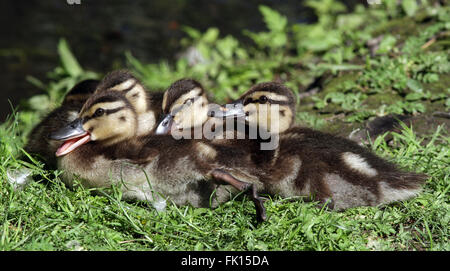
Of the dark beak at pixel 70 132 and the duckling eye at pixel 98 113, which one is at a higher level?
the duckling eye at pixel 98 113

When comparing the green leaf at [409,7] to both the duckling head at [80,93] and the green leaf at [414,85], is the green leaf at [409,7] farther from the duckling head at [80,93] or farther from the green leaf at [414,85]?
the duckling head at [80,93]

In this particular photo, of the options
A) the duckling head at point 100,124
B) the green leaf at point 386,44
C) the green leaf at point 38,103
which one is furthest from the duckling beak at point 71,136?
the green leaf at point 386,44

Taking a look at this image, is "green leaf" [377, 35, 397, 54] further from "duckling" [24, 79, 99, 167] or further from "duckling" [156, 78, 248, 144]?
"duckling" [24, 79, 99, 167]

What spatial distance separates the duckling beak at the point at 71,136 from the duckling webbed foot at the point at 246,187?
892 millimetres

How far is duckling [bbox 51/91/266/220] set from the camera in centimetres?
331

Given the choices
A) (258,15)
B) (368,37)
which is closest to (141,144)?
(368,37)

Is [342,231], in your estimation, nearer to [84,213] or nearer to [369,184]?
[369,184]

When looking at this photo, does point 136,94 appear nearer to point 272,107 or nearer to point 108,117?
point 108,117

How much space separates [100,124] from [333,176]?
4.90 ft

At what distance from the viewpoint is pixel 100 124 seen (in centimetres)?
→ 349

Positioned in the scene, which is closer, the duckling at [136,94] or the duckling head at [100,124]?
the duckling head at [100,124]

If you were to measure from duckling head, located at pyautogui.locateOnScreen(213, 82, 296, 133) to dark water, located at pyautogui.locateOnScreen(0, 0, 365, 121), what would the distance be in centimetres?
435

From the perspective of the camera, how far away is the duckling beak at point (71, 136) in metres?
3.44
